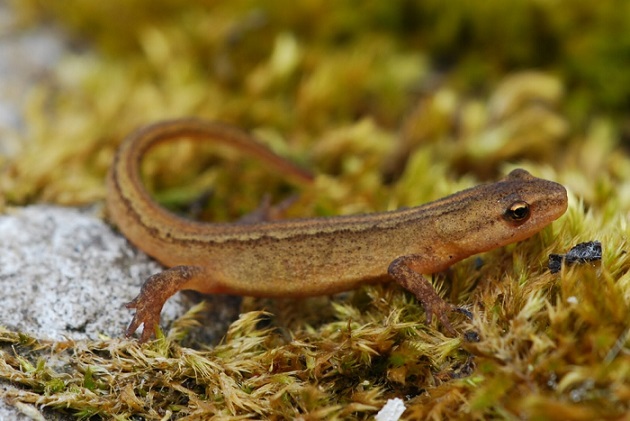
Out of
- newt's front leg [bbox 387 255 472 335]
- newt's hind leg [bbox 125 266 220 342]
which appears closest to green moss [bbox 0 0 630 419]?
newt's front leg [bbox 387 255 472 335]

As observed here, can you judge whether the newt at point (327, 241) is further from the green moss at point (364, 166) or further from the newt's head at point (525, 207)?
the green moss at point (364, 166)

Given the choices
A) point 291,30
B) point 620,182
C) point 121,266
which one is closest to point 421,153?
point 620,182

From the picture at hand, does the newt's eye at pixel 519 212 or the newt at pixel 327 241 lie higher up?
the newt's eye at pixel 519 212

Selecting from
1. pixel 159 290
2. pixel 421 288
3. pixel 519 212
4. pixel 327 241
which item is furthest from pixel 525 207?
pixel 159 290

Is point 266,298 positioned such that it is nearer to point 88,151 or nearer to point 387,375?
point 387,375

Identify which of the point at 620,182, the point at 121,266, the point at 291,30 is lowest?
the point at 121,266

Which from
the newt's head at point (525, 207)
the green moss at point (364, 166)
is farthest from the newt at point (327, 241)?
the green moss at point (364, 166)

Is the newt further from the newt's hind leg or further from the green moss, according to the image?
the green moss
